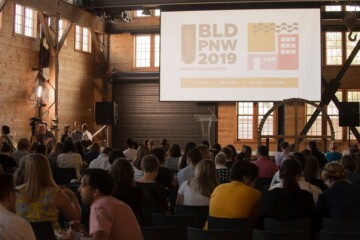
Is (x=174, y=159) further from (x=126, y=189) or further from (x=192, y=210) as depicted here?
(x=126, y=189)

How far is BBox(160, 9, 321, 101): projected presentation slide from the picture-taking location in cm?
1659

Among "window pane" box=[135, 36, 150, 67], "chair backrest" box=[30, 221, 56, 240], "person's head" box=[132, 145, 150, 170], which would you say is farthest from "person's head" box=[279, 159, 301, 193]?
"window pane" box=[135, 36, 150, 67]

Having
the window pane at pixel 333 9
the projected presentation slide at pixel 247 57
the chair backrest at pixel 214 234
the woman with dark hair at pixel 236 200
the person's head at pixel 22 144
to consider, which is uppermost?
the window pane at pixel 333 9

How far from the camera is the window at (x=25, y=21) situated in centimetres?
1688

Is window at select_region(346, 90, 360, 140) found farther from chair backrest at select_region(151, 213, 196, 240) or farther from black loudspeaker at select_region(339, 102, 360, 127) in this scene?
chair backrest at select_region(151, 213, 196, 240)

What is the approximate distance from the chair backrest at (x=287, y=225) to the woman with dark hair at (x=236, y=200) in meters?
0.39

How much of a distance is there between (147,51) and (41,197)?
17.6m

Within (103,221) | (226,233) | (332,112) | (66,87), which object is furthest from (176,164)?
(332,112)

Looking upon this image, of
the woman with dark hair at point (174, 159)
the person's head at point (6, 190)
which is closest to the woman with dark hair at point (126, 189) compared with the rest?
the person's head at point (6, 190)

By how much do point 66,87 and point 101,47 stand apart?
9.17 ft

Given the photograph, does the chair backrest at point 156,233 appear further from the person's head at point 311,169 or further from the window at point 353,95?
the window at point 353,95

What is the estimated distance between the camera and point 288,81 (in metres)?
16.6

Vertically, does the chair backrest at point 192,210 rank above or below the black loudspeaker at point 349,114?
below

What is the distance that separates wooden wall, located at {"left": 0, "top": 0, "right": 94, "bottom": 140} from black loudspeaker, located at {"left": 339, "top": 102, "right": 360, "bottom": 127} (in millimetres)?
8429
